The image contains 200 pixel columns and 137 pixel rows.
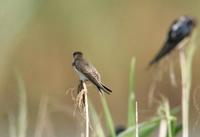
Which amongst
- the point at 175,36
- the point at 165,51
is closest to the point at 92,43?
the point at 175,36

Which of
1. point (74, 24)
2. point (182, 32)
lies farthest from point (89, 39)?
point (182, 32)

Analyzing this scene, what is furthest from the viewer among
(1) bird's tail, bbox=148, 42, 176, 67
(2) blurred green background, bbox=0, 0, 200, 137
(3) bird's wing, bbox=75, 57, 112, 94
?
(2) blurred green background, bbox=0, 0, 200, 137

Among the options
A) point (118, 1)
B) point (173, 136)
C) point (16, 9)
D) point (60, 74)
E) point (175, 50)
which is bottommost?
point (173, 136)

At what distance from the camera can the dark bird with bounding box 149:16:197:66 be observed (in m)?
5.24

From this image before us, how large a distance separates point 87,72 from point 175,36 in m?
1.39

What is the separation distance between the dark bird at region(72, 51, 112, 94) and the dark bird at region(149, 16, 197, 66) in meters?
1.13

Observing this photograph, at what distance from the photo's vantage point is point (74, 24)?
957 centimetres

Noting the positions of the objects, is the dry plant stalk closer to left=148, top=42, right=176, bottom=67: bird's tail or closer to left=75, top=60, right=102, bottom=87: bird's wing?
left=75, top=60, right=102, bottom=87: bird's wing

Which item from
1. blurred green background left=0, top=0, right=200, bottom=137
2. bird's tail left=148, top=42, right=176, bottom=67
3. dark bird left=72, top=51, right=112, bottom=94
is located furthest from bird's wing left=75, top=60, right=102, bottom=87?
blurred green background left=0, top=0, right=200, bottom=137

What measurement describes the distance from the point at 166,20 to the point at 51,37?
3.56ft

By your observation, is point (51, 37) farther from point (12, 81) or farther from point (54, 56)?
point (12, 81)

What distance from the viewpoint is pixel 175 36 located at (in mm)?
5328

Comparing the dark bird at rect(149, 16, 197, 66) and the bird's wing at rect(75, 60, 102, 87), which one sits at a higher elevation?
the dark bird at rect(149, 16, 197, 66)

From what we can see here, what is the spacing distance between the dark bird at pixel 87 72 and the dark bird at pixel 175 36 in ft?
3.71
